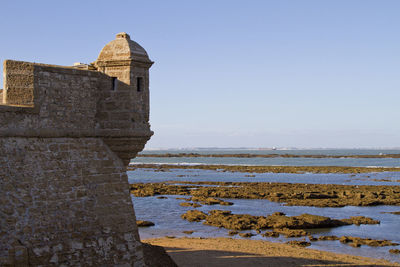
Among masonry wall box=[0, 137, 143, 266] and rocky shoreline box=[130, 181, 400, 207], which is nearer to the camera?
masonry wall box=[0, 137, 143, 266]

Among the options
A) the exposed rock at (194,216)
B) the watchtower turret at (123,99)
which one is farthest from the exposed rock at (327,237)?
the watchtower turret at (123,99)

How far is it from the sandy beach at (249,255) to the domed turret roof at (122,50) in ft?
24.5

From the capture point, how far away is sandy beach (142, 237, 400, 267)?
1521 centimetres

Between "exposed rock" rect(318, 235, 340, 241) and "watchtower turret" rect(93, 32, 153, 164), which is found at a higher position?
"watchtower turret" rect(93, 32, 153, 164)

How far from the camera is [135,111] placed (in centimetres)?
1087

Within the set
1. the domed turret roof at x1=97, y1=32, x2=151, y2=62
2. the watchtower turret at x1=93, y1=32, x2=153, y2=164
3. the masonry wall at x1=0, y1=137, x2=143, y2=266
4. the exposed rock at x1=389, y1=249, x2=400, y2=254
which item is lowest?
the exposed rock at x1=389, y1=249, x2=400, y2=254

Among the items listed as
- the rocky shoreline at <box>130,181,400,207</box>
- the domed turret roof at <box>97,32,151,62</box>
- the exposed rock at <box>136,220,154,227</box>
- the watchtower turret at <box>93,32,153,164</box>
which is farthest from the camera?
the rocky shoreline at <box>130,181,400,207</box>

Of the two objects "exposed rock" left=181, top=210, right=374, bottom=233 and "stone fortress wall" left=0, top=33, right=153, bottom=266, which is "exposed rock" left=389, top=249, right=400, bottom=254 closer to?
"exposed rock" left=181, top=210, right=374, bottom=233

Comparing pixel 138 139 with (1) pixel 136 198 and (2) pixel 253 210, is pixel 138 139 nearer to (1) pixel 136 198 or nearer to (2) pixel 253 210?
(2) pixel 253 210

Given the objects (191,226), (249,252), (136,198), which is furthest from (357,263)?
(136,198)

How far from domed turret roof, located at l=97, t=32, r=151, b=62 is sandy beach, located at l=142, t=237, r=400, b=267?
748 cm

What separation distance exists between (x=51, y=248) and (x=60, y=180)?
1.47 meters

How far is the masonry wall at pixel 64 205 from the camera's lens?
8555mm

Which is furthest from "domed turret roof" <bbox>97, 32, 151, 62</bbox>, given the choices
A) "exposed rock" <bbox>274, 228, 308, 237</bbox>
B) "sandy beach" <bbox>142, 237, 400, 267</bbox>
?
"exposed rock" <bbox>274, 228, 308, 237</bbox>
